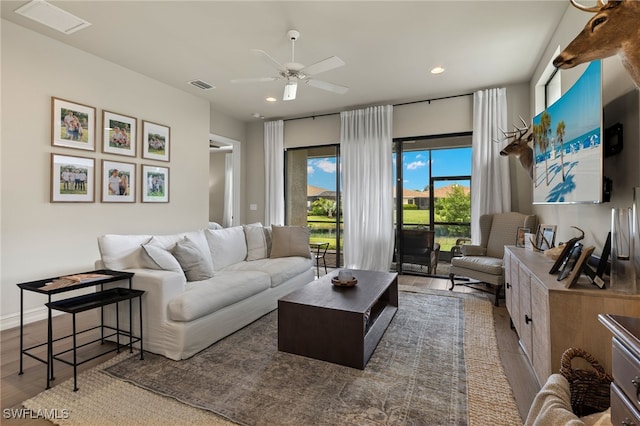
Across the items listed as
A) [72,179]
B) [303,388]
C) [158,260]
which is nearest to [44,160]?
[72,179]

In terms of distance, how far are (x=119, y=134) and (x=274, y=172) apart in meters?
2.80

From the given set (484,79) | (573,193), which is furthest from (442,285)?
(484,79)

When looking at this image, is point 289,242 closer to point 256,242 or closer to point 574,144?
point 256,242

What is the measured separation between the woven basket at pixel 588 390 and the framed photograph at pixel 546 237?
1.61 metres

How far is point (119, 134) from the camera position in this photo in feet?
12.6

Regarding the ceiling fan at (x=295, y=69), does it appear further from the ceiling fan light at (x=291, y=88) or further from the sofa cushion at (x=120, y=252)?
the sofa cushion at (x=120, y=252)

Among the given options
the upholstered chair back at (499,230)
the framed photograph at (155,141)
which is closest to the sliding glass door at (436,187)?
the upholstered chair back at (499,230)

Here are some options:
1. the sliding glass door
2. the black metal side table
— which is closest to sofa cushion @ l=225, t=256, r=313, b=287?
the black metal side table

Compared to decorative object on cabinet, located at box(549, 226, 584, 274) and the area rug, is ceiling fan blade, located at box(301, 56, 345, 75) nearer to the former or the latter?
decorative object on cabinet, located at box(549, 226, 584, 274)

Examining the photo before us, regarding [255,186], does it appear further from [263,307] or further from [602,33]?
[602,33]

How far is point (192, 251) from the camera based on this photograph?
2869mm

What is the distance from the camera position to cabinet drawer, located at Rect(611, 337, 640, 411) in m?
0.83

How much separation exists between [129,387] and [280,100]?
172 inches

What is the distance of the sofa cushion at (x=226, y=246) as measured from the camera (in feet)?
11.4
